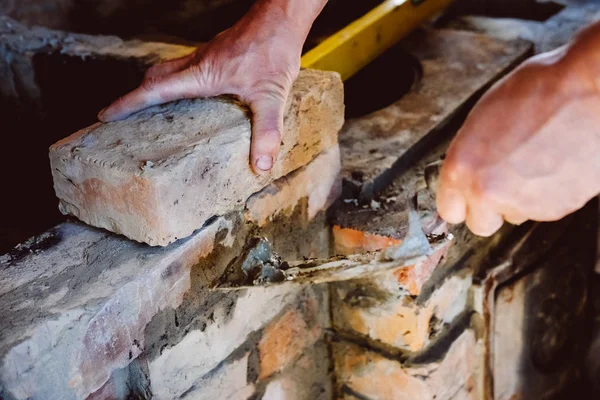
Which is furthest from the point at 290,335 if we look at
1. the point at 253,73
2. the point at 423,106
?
the point at 423,106

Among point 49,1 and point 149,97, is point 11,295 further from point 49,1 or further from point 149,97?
point 49,1

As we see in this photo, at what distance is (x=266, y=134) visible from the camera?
1.39m

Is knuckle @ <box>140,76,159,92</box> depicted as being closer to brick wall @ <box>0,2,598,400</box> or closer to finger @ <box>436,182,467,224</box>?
brick wall @ <box>0,2,598,400</box>

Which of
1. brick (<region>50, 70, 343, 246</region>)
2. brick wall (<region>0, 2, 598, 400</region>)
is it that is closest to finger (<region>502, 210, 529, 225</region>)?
brick wall (<region>0, 2, 598, 400</region>)

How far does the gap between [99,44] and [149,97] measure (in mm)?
719

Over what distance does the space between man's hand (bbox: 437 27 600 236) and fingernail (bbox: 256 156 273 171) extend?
13.5 inches

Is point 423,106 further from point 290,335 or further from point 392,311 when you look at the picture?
point 290,335

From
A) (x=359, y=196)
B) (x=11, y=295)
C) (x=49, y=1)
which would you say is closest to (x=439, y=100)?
(x=359, y=196)

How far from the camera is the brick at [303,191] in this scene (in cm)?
150

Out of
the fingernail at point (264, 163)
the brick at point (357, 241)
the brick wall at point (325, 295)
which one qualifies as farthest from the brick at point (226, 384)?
the fingernail at point (264, 163)

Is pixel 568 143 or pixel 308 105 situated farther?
pixel 308 105

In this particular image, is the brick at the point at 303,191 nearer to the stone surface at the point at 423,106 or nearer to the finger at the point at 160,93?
the stone surface at the point at 423,106

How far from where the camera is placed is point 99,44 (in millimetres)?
2141

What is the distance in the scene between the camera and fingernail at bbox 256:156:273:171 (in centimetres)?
140
